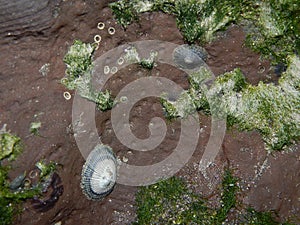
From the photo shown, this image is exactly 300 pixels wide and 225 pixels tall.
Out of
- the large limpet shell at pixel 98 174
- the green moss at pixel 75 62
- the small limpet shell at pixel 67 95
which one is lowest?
the large limpet shell at pixel 98 174

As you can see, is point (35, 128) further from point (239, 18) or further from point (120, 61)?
point (239, 18)

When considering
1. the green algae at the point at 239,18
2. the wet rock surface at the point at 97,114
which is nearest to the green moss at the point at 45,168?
the wet rock surface at the point at 97,114

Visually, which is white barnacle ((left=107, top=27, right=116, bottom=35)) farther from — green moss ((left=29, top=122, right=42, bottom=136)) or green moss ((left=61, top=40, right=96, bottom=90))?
green moss ((left=29, top=122, right=42, bottom=136))

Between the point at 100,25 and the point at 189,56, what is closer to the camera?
the point at 100,25

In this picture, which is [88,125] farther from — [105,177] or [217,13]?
[217,13]

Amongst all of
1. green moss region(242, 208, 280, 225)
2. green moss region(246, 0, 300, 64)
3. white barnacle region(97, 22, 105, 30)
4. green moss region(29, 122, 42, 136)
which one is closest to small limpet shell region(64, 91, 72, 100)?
green moss region(29, 122, 42, 136)

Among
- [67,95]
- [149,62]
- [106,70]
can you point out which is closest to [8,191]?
[67,95]

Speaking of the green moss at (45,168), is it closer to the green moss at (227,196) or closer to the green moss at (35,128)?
the green moss at (35,128)
